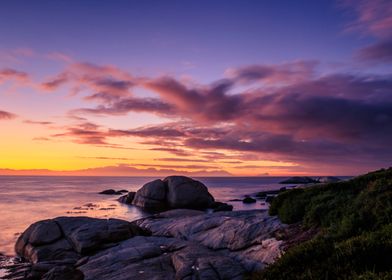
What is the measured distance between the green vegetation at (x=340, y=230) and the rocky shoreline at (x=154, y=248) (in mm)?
1380

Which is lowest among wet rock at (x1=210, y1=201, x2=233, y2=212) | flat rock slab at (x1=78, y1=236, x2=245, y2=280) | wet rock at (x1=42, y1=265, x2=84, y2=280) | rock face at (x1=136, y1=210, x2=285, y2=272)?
wet rock at (x1=210, y1=201, x2=233, y2=212)

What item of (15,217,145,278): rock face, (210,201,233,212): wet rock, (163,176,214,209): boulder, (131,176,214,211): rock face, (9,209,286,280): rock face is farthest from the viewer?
(131,176,214,211): rock face

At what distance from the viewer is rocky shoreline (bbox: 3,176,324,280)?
1512cm

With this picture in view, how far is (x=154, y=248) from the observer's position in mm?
17922

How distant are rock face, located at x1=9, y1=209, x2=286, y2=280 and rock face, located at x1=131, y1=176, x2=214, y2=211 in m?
26.1

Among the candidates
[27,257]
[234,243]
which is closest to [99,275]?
[234,243]

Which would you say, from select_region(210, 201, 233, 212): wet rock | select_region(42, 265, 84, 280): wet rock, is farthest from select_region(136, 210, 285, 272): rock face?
select_region(210, 201, 233, 212): wet rock

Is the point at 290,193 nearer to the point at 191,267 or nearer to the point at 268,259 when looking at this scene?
the point at 268,259

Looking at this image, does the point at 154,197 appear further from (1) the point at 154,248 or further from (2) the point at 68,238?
(1) the point at 154,248

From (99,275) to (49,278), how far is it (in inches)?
88.7

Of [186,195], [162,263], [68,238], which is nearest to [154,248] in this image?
[162,263]

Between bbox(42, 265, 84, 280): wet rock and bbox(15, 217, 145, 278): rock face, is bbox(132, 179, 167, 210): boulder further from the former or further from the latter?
bbox(42, 265, 84, 280): wet rock

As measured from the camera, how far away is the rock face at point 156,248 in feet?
49.4

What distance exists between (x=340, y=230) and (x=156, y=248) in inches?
365
